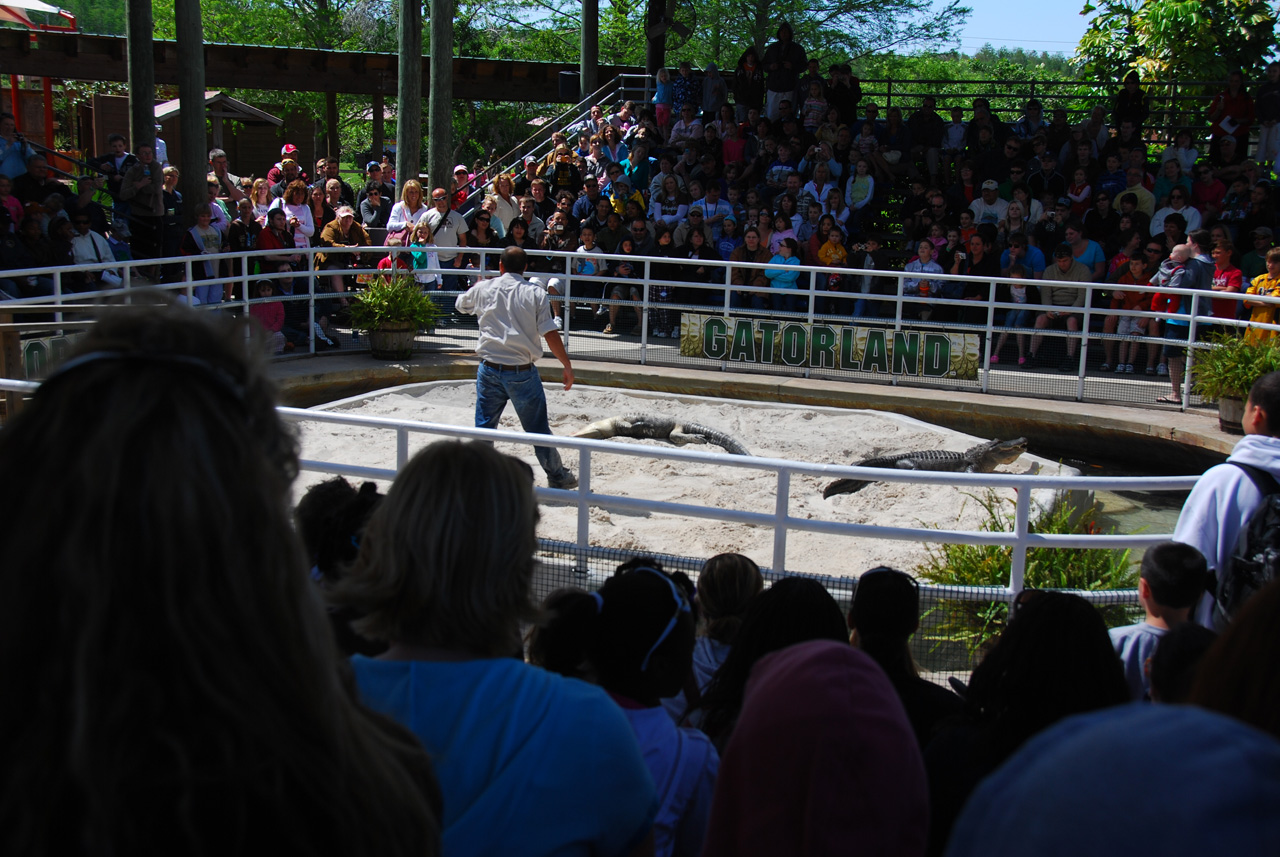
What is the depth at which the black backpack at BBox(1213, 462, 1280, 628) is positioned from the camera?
10.9 feet

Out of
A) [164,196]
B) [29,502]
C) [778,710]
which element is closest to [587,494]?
[778,710]

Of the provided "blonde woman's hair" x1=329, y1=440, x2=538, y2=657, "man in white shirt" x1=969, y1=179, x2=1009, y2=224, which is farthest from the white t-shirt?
"man in white shirt" x1=969, y1=179, x2=1009, y2=224

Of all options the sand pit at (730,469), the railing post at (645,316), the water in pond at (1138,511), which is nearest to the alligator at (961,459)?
the sand pit at (730,469)

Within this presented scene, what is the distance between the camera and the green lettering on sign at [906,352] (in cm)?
1138

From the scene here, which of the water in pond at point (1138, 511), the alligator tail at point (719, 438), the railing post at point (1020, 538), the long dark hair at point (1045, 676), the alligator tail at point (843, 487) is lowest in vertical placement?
the water in pond at point (1138, 511)

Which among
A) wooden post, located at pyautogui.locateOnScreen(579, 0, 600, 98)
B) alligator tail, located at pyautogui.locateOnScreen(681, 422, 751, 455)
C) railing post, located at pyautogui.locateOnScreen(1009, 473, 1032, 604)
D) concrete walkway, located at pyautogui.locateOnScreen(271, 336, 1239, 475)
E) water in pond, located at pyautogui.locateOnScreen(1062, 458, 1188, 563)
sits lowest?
water in pond, located at pyautogui.locateOnScreen(1062, 458, 1188, 563)

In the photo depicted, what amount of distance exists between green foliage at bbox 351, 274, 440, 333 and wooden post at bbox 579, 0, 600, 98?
9.48m

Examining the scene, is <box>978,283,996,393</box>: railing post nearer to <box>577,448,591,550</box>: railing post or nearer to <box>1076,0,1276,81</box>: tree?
<box>577,448,591,550</box>: railing post

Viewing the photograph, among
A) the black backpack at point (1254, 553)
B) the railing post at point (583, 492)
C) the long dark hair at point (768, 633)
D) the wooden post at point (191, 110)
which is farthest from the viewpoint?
the wooden post at point (191, 110)

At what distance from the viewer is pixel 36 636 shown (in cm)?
100

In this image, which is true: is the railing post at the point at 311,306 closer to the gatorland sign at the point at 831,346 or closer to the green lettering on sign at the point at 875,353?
the gatorland sign at the point at 831,346

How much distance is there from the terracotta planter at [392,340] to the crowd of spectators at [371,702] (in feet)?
33.0

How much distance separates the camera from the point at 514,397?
764 cm

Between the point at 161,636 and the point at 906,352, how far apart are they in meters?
10.9
